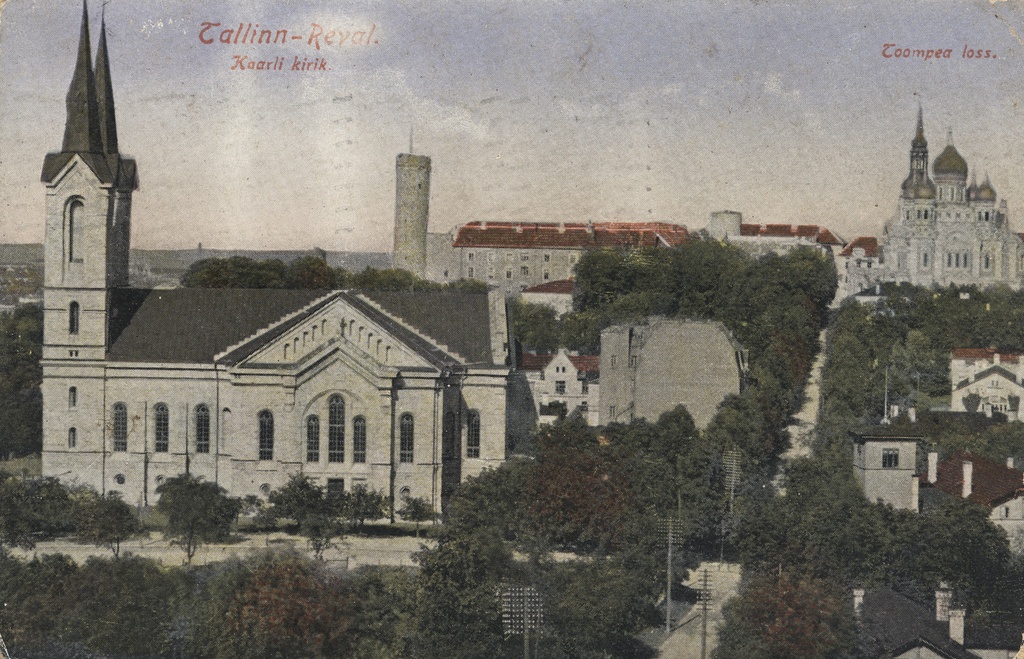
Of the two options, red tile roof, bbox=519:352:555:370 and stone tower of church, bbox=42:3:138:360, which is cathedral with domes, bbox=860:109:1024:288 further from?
stone tower of church, bbox=42:3:138:360

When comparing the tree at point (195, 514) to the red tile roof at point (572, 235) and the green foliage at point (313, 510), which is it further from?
the red tile roof at point (572, 235)

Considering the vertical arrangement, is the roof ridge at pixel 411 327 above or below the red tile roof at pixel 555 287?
below

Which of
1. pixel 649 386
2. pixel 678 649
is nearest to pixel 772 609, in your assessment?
pixel 678 649

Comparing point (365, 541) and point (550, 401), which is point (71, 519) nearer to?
point (365, 541)

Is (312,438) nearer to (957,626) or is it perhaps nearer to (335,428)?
(335,428)

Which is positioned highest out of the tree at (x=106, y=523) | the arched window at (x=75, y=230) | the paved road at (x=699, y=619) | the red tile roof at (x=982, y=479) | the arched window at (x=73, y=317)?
the arched window at (x=75, y=230)

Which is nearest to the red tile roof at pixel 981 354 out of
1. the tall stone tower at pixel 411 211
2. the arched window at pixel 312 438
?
the tall stone tower at pixel 411 211
